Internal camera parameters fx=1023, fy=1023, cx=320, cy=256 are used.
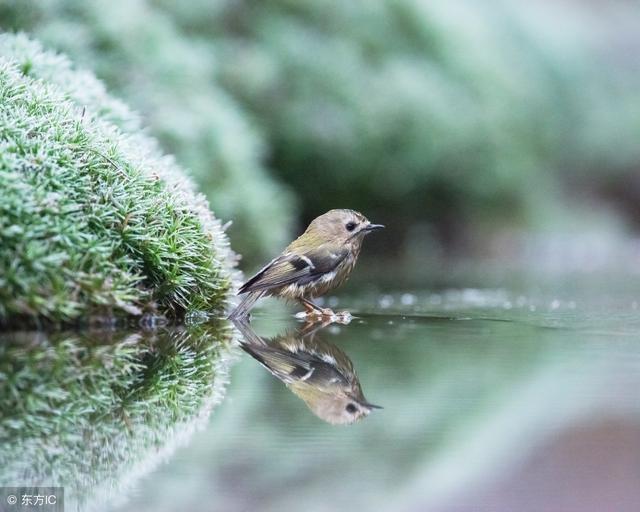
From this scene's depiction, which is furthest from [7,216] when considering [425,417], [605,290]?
[605,290]

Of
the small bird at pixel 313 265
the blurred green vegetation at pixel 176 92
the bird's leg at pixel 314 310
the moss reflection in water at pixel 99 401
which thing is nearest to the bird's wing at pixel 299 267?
the small bird at pixel 313 265

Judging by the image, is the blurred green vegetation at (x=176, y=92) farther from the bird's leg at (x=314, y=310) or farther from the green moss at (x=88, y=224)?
the bird's leg at (x=314, y=310)

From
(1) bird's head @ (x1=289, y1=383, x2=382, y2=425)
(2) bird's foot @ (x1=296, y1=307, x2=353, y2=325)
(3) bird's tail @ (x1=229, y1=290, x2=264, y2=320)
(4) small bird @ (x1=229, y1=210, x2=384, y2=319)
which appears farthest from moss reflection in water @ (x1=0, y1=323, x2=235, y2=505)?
(2) bird's foot @ (x1=296, y1=307, x2=353, y2=325)

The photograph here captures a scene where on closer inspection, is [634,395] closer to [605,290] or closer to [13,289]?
[13,289]

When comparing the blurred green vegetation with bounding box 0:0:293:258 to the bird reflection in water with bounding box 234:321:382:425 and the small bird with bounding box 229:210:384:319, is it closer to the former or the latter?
the small bird with bounding box 229:210:384:319

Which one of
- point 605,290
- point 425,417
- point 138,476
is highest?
point 605,290
